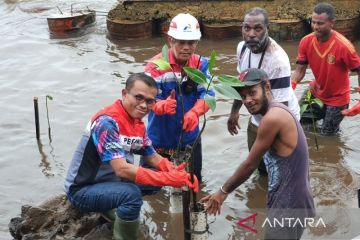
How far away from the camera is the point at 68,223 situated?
185 inches

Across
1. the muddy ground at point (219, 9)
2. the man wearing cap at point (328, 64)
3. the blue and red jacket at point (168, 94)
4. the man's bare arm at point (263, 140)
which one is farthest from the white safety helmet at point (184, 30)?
the muddy ground at point (219, 9)

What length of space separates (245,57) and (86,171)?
1823 millimetres

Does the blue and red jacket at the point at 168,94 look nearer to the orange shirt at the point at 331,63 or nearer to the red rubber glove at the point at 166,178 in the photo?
the red rubber glove at the point at 166,178

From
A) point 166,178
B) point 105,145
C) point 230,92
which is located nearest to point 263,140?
point 230,92

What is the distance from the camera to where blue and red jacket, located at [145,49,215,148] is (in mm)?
5098

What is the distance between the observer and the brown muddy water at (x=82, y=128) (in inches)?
211

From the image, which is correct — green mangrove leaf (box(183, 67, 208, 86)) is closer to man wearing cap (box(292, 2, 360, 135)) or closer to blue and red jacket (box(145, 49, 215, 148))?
blue and red jacket (box(145, 49, 215, 148))

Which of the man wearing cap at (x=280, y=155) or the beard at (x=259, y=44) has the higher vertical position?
the beard at (x=259, y=44)

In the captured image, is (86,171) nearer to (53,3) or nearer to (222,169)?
(222,169)

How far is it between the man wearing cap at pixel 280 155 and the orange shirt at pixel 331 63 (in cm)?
287

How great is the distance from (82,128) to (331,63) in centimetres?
345

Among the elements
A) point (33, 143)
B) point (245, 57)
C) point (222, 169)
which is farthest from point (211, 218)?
point (33, 143)

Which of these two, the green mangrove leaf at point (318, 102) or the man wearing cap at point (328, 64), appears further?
the green mangrove leaf at point (318, 102)

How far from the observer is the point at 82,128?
757 cm
